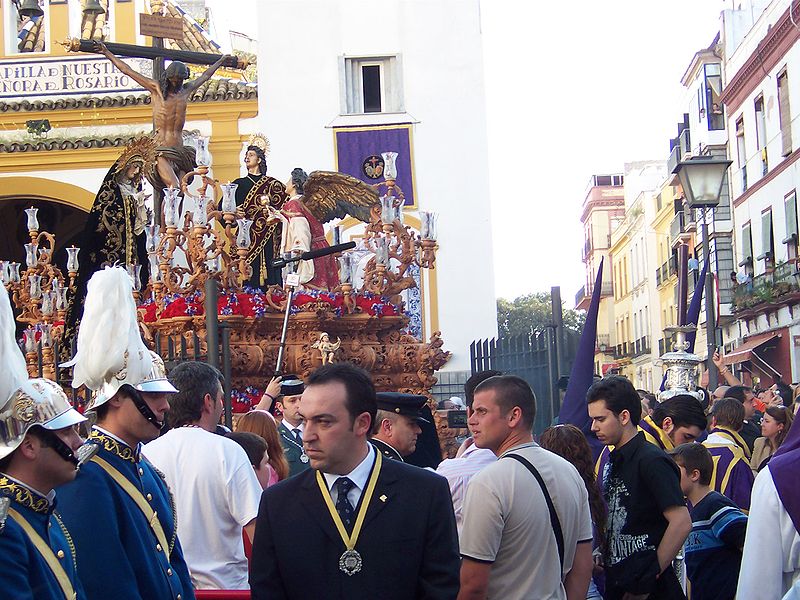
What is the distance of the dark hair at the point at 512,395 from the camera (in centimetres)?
518

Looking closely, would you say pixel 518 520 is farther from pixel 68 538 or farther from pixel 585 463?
pixel 68 538

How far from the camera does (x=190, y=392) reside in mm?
5816

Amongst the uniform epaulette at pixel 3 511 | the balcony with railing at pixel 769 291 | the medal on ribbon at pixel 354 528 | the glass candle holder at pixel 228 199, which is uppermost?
the balcony with railing at pixel 769 291

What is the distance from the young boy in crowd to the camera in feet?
20.0

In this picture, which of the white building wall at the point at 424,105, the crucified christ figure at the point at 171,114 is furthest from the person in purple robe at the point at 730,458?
the white building wall at the point at 424,105

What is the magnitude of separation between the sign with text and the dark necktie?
2047 cm

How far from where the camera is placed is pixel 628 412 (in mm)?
6027

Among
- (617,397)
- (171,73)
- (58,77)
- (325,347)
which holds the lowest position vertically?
(617,397)

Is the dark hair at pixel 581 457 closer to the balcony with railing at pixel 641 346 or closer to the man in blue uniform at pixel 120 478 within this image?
the man in blue uniform at pixel 120 478

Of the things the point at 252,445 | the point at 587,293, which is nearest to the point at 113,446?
the point at 252,445

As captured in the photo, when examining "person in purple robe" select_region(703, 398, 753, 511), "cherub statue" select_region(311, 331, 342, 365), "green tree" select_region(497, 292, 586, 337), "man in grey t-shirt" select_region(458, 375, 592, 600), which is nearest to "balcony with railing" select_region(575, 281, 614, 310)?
"green tree" select_region(497, 292, 586, 337)

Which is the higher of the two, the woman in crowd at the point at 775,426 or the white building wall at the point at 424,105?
the white building wall at the point at 424,105

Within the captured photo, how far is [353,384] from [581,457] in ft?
6.24

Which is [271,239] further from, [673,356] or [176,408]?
[176,408]
